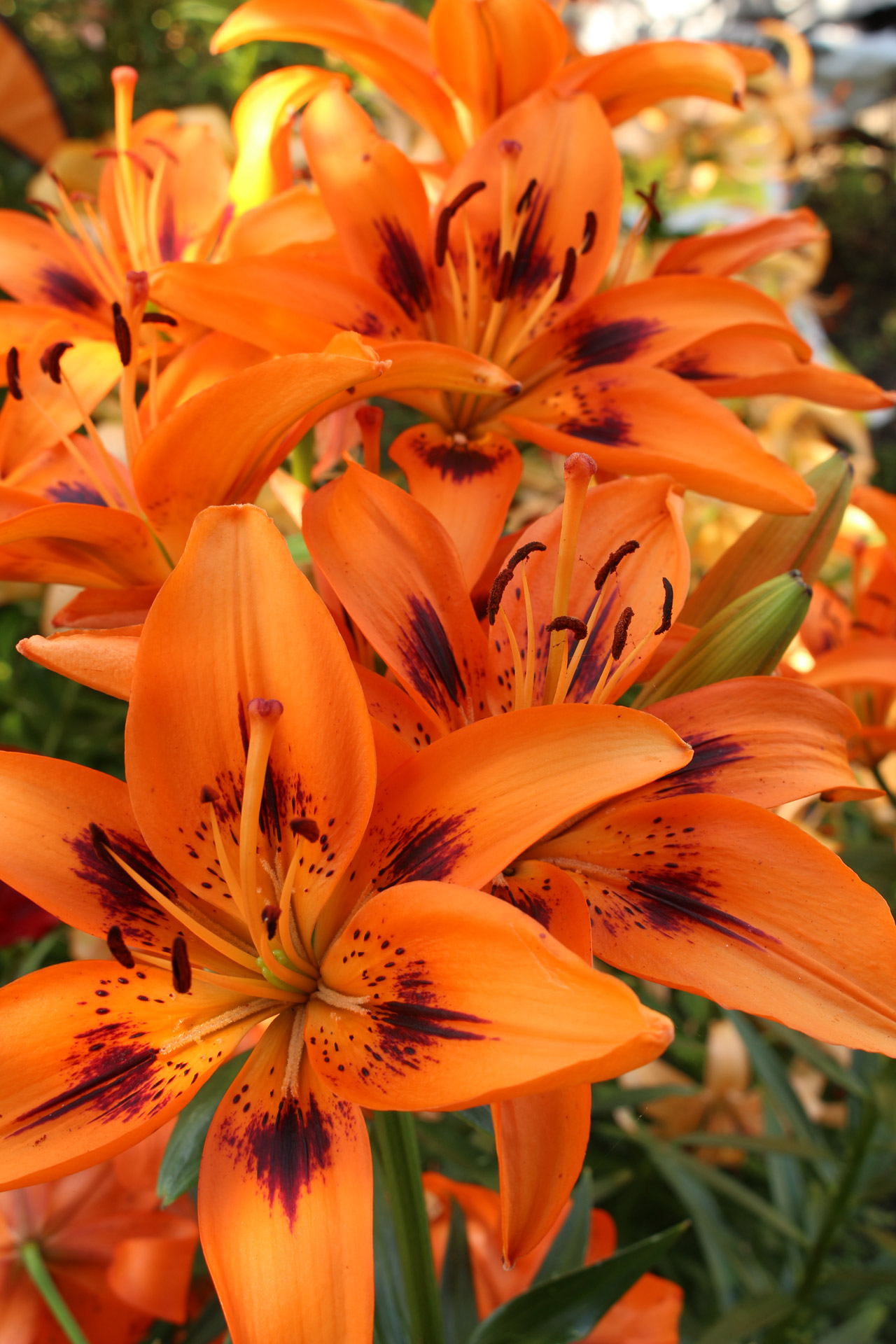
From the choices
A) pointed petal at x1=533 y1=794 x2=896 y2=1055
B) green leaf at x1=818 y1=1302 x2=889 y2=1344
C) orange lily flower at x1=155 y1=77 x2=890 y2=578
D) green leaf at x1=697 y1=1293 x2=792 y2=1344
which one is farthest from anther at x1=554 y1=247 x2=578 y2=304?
green leaf at x1=818 y1=1302 x2=889 y2=1344

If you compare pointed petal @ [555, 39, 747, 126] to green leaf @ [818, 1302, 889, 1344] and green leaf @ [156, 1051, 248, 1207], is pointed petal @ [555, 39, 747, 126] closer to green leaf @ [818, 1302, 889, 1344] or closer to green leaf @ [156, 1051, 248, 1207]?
green leaf @ [156, 1051, 248, 1207]

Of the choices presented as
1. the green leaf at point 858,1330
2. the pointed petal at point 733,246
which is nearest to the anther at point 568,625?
the pointed petal at point 733,246

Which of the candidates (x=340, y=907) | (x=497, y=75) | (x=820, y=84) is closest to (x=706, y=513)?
(x=497, y=75)

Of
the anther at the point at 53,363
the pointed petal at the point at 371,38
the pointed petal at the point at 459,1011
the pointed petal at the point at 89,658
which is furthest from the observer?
the pointed petal at the point at 371,38

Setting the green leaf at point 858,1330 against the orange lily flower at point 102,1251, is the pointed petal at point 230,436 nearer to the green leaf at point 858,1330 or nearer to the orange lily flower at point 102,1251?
the orange lily flower at point 102,1251

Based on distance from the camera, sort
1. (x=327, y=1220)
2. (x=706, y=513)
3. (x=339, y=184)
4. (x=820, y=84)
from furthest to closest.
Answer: (x=820, y=84), (x=706, y=513), (x=339, y=184), (x=327, y=1220)

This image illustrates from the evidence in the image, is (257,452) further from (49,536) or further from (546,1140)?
(546,1140)
